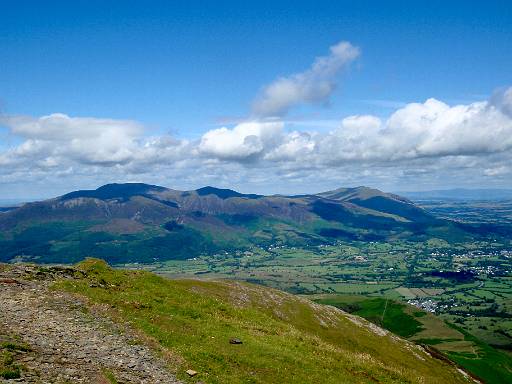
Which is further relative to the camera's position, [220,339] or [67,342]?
[220,339]

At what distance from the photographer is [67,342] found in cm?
Answer: 3409

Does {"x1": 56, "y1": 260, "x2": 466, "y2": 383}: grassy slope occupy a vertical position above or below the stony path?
below

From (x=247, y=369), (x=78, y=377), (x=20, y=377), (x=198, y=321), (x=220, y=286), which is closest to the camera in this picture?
(x=20, y=377)

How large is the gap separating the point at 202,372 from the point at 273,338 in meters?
18.5

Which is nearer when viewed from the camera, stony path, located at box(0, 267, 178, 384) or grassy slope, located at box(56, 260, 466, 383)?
stony path, located at box(0, 267, 178, 384)

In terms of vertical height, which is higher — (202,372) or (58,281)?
(58,281)

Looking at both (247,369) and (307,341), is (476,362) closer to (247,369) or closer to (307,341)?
(307,341)

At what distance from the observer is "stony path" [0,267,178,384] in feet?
94.8

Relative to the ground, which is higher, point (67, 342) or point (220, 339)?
point (67, 342)

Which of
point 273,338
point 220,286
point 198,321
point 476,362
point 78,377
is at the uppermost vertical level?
point 78,377

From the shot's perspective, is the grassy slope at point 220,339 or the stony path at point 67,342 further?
the grassy slope at point 220,339

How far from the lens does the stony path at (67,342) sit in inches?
1138

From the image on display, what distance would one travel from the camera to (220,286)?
11675cm

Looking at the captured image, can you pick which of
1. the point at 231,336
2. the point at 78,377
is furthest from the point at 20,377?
the point at 231,336
